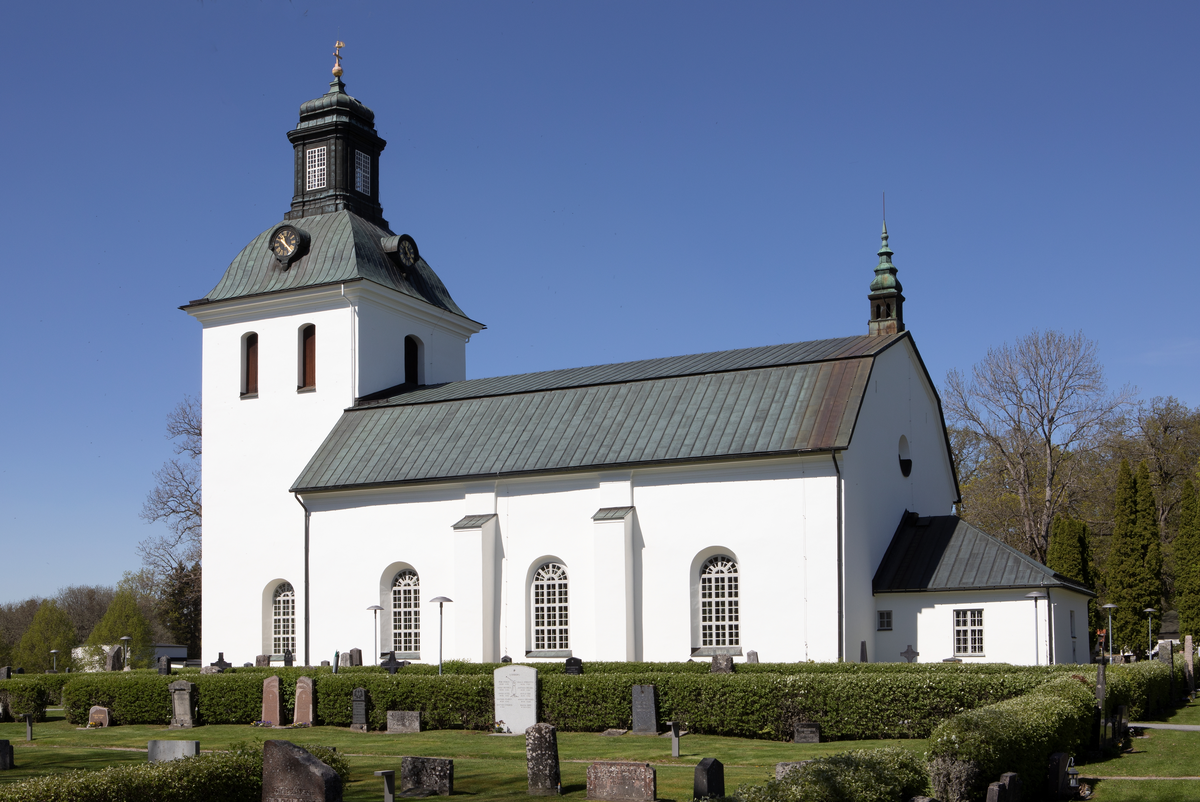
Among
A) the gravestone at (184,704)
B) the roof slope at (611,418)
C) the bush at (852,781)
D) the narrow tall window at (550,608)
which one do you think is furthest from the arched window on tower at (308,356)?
the bush at (852,781)

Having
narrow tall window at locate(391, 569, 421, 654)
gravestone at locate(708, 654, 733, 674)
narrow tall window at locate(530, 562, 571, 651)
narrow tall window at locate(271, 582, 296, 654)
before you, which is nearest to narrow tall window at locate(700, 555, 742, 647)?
gravestone at locate(708, 654, 733, 674)

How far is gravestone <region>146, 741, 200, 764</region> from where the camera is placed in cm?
1250

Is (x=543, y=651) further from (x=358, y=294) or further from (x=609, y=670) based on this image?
(x=358, y=294)

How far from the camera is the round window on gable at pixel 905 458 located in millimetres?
30938

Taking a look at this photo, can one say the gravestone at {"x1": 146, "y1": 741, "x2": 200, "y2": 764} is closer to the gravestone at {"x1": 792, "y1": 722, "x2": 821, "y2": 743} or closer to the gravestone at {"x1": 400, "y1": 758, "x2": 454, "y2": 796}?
the gravestone at {"x1": 400, "y1": 758, "x2": 454, "y2": 796}

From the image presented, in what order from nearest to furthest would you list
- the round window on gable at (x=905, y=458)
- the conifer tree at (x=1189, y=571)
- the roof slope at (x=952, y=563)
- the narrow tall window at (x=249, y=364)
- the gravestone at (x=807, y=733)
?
the gravestone at (x=807, y=733) → the roof slope at (x=952, y=563) → the round window on gable at (x=905, y=458) → the narrow tall window at (x=249, y=364) → the conifer tree at (x=1189, y=571)

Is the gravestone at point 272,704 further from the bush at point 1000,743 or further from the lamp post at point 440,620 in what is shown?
the bush at point 1000,743

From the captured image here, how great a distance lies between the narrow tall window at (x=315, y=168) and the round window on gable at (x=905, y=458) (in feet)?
66.5

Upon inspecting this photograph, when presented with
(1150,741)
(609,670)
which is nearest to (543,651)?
(609,670)

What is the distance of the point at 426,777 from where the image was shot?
1437cm

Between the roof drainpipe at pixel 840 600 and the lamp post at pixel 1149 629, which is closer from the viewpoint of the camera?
the roof drainpipe at pixel 840 600

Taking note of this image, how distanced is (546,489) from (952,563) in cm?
1032

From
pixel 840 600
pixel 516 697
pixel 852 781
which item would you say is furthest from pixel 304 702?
pixel 852 781

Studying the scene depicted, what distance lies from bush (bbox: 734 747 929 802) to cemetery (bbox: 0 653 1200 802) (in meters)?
0.02
